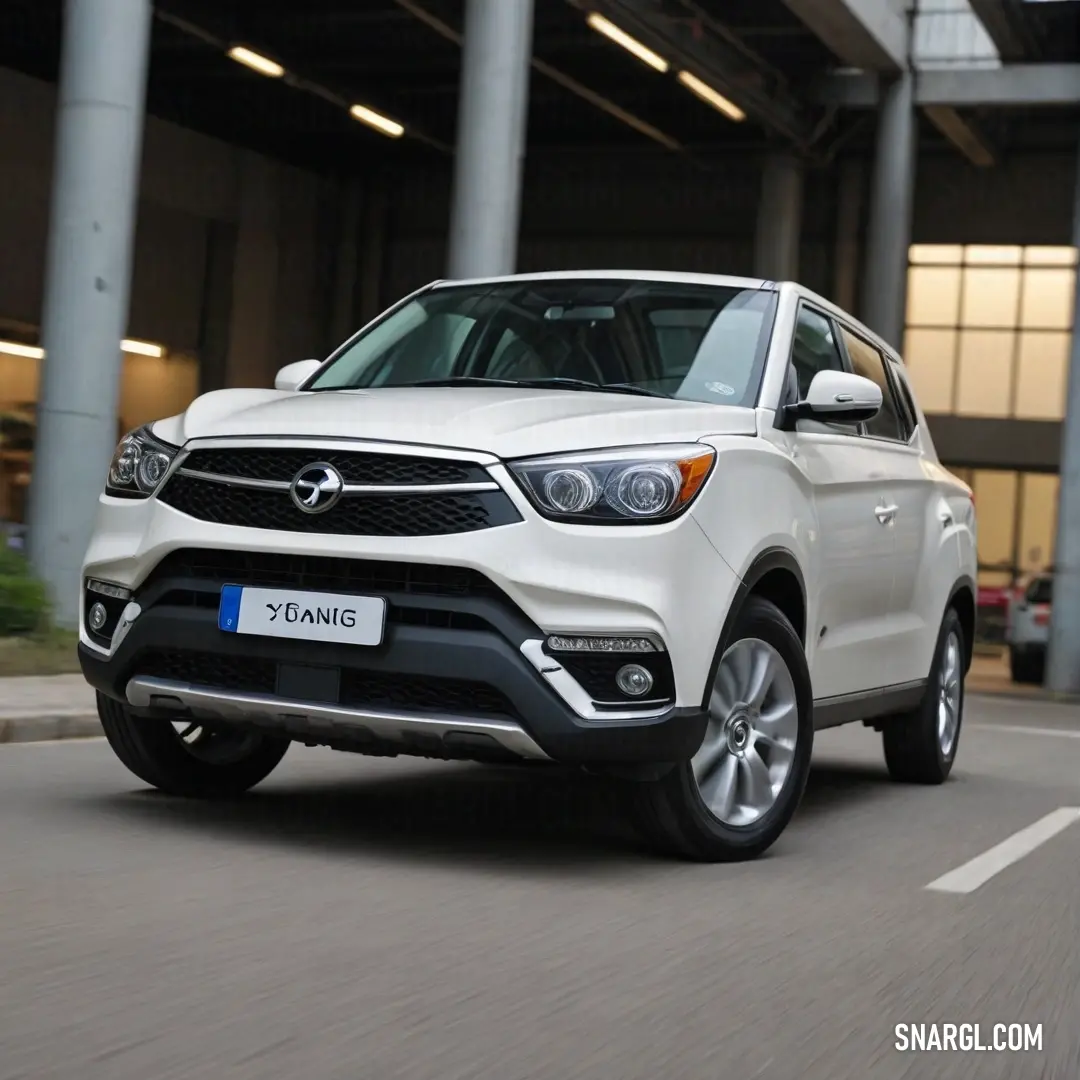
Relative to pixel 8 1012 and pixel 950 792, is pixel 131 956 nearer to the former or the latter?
pixel 8 1012

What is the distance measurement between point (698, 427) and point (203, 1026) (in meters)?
2.66

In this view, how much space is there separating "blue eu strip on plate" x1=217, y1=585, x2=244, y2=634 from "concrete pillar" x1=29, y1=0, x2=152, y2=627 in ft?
24.5

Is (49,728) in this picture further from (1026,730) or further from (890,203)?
(890,203)

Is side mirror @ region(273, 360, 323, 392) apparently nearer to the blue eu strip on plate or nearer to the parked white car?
the blue eu strip on plate

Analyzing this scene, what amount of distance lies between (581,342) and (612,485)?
1332 mm

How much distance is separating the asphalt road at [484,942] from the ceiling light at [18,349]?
22857 millimetres

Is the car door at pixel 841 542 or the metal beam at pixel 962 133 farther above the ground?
the metal beam at pixel 962 133

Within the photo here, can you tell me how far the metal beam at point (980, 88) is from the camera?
25.7 meters

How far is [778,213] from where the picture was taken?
3059 cm

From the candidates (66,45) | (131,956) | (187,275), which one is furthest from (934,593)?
(187,275)

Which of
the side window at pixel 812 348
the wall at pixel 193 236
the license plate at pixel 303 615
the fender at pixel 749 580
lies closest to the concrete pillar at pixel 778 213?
the wall at pixel 193 236

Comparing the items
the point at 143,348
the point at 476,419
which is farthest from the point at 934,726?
the point at 143,348

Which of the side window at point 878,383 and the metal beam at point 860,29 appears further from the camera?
the metal beam at point 860,29

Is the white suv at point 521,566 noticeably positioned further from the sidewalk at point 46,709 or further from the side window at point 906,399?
the sidewalk at point 46,709
